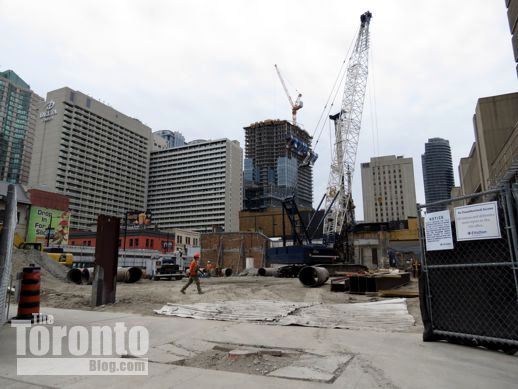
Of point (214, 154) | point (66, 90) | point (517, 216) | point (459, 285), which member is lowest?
point (459, 285)

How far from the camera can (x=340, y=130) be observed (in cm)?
5891

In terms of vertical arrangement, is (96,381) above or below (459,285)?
below

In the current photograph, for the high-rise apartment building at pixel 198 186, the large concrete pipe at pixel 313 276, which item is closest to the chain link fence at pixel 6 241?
the large concrete pipe at pixel 313 276

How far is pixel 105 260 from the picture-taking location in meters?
11.0

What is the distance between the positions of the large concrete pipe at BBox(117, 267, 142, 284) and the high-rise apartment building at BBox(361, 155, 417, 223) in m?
143

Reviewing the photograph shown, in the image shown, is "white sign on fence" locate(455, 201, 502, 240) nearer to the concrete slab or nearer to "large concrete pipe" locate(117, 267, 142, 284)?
the concrete slab

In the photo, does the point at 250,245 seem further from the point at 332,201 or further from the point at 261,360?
the point at 261,360

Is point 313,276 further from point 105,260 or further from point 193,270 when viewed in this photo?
point 105,260

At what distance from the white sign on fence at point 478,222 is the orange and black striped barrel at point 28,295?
328 inches

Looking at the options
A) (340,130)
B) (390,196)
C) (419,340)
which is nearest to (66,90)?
(340,130)

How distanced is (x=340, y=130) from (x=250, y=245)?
2611 centimetres

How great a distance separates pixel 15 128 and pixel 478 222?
193m

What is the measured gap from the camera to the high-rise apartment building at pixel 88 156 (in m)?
140

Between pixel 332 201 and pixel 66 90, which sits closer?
pixel 332 201
